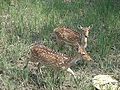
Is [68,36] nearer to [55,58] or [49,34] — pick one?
[49,34]

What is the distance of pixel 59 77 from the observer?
5500mm

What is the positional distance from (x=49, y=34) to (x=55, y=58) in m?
1.66

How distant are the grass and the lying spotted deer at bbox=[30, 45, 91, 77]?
13cm

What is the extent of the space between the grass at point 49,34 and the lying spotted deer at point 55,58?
0.13 m

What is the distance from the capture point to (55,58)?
5582 mm

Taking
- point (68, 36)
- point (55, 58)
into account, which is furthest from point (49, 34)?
point (55, 58)

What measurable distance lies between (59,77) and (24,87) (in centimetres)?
54

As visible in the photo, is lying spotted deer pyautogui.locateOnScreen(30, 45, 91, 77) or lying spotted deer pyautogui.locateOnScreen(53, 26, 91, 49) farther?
lying spotted deer pyautogui.locateOnScreen(53, 26, 91, 49)

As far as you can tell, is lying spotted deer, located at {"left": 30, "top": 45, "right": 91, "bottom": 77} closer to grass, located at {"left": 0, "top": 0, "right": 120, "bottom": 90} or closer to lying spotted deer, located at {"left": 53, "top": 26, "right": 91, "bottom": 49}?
grass, located at {"left": 0, "top": 0, "right": 120, "bottom": 90}

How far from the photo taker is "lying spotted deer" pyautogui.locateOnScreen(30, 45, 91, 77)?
18.1 ft

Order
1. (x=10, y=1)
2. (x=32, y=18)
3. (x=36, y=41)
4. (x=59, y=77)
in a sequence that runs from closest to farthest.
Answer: (x=59, y=77), (x=36, y=41), (x=32, y=18), (x=10, y=1)

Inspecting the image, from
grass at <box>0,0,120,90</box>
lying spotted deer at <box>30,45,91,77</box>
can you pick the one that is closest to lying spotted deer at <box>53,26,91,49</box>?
grass at <box>0,0,120,90</box>

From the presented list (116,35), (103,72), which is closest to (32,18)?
(116,35)

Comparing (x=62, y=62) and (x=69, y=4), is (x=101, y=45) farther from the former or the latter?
(x=69, y=4)
